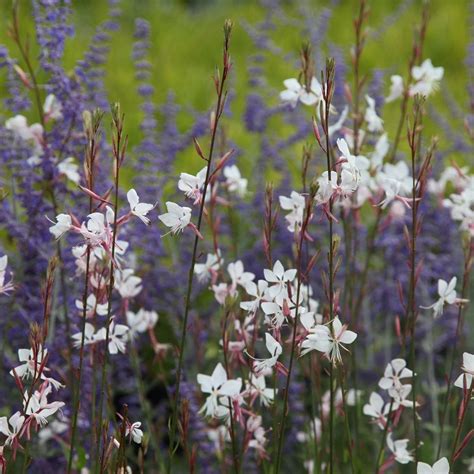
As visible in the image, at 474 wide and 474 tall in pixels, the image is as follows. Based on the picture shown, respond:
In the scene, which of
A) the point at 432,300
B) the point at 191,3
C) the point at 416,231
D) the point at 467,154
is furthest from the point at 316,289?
the point at 191,3

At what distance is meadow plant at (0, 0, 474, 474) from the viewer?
1.55 meters

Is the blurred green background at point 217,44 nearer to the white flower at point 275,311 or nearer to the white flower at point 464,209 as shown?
the white flower at point 464,209

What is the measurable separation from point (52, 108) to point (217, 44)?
421cm

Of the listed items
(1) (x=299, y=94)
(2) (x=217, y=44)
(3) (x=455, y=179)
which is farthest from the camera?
(2) (x=217, y=44)

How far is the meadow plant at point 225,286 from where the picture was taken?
5.08 feet

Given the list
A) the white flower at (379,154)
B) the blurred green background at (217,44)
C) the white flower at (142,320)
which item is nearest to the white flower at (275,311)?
the white flower at (142,320)

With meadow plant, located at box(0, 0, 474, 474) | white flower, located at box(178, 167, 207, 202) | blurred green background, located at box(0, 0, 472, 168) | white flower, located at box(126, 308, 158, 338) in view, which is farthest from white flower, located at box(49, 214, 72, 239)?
blurred green background, located at box(0, 0, 472, 168)

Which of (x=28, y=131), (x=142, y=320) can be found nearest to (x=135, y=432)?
(x=142, y=320)

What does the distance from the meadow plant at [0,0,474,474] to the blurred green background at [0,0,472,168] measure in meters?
1.79

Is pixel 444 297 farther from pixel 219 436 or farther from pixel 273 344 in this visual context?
pixel 219 436

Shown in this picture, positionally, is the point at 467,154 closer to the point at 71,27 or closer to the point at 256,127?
the point at 256,127

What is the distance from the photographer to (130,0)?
694 centimetres

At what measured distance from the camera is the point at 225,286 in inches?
74.5

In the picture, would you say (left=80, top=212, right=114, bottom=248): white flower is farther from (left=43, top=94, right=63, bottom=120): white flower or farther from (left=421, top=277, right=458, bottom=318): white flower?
(left=43, top=94, right=63, bottom=120): white flower
